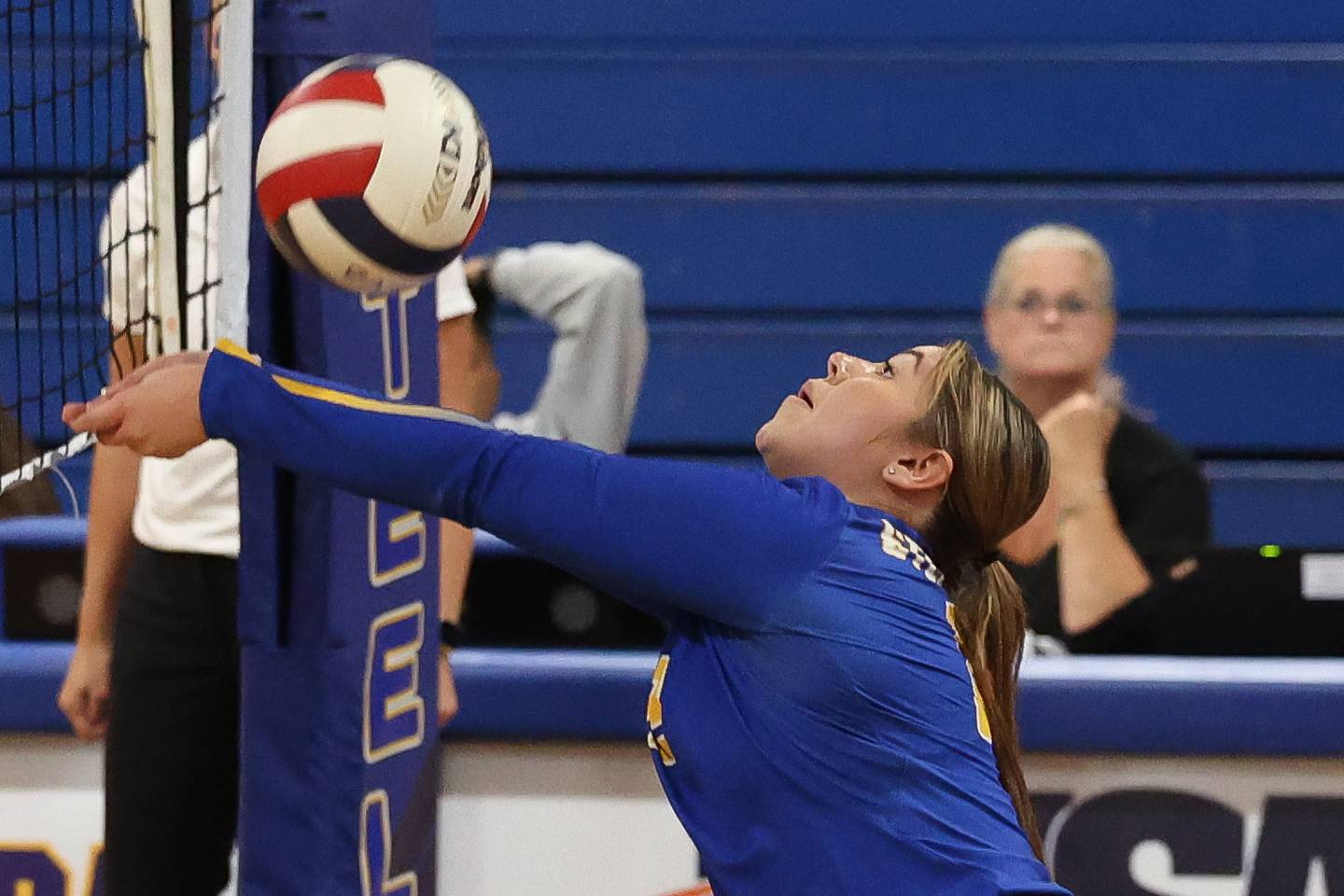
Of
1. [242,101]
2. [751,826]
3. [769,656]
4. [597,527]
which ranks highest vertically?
[242,101]

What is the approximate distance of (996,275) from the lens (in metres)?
3.33

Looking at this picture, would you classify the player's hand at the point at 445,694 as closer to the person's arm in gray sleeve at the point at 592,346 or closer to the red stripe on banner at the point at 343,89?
the red stripe on banner at the point at 343,89

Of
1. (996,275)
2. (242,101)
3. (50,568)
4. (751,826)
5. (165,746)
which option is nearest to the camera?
(751,826)

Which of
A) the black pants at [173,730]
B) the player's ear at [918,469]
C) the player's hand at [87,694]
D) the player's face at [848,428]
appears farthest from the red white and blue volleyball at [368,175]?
the player's hand at [87,694]

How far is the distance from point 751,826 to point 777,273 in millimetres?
3288

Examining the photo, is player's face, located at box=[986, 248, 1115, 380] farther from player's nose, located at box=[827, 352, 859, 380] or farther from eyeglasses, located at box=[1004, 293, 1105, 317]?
player's nose, located at box=[827, 352, 859, 380]

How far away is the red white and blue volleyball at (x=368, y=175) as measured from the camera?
175 cm

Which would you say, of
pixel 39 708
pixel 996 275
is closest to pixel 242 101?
pixel 39 708

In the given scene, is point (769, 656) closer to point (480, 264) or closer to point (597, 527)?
point (597, 527)

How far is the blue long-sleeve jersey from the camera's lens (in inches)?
60.5

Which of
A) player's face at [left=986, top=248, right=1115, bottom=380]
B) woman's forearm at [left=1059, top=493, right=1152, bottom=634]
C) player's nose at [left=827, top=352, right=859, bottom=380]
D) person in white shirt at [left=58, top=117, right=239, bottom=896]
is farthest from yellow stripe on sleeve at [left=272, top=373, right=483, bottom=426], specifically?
player's face at [left=986, top=248, right=1115, bottom=380]

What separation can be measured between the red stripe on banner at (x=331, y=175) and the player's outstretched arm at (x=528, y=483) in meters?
0.24

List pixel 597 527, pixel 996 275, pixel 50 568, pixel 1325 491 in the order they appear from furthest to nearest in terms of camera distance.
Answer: pixel 1325 491 < pixel 996 275 < pixel 50 568 < pixel 597 527

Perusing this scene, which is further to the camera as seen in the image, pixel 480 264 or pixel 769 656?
pixel 480 264
